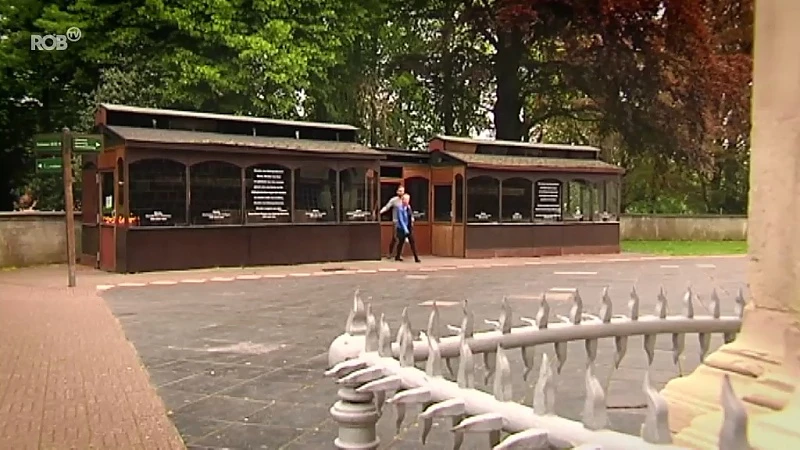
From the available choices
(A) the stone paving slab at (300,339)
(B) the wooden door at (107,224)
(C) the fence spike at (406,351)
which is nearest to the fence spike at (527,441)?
(C) the fence spike at (406,351)

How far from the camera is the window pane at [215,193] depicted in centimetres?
1789

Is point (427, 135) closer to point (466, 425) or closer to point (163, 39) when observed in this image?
point (163, 39)

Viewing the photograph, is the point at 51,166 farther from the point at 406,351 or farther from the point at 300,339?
the point at 406,351

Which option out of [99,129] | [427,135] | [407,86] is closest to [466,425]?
[99,129]

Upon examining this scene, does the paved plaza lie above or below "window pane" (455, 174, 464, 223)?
below

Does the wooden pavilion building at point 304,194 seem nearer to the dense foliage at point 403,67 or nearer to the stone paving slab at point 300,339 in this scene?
the stone paving slab at point 300,339

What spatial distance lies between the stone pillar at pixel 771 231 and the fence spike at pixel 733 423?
1.08m

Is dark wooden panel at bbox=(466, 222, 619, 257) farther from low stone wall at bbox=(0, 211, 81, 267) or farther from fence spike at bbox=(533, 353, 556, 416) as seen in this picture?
fence spike at bbox=(533, 353, 556, 416)

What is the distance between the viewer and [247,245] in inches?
739

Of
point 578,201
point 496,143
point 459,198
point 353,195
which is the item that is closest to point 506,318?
point 353,195

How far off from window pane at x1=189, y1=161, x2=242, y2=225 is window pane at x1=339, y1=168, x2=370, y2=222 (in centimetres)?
297

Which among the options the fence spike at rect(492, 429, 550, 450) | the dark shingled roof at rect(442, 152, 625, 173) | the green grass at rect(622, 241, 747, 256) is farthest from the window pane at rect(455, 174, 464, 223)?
the fence spike at rect(492, 429, 550, 450)

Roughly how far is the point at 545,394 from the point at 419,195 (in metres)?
21.7

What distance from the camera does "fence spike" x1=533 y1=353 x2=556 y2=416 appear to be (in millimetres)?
1812
